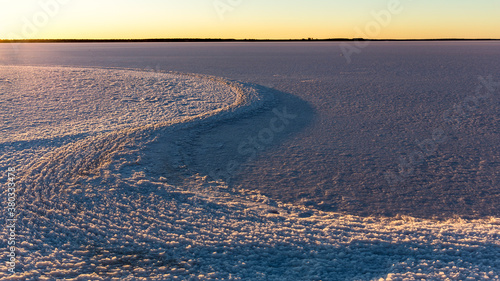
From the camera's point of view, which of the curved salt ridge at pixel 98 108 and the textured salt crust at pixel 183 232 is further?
the curved salt ridge at pixel 98 108

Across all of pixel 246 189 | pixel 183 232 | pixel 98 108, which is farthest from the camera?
pixel 98 108

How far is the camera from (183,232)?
232cm

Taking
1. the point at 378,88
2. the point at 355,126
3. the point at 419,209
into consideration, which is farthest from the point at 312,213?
the point at 378,88

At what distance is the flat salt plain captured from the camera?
2045mm

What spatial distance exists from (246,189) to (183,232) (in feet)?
2.57

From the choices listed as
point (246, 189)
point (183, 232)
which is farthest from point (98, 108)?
point (183, 232)

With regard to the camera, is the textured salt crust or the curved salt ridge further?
the curved salt ridge

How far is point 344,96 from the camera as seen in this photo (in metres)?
6.28

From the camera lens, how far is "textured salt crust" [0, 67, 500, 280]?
6.46 feet

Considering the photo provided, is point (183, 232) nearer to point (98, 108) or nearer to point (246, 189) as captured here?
point (246, 189)

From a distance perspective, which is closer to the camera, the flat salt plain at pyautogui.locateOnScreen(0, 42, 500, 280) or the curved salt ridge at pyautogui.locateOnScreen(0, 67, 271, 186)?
the flat salt plain at pyautogui.locateOnScreen(0, 42, 500, 280)

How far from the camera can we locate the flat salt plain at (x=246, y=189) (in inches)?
80.5

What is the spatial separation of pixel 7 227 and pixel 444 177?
10.5 ft

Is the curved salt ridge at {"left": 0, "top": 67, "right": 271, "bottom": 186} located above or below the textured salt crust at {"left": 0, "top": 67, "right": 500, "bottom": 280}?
above
